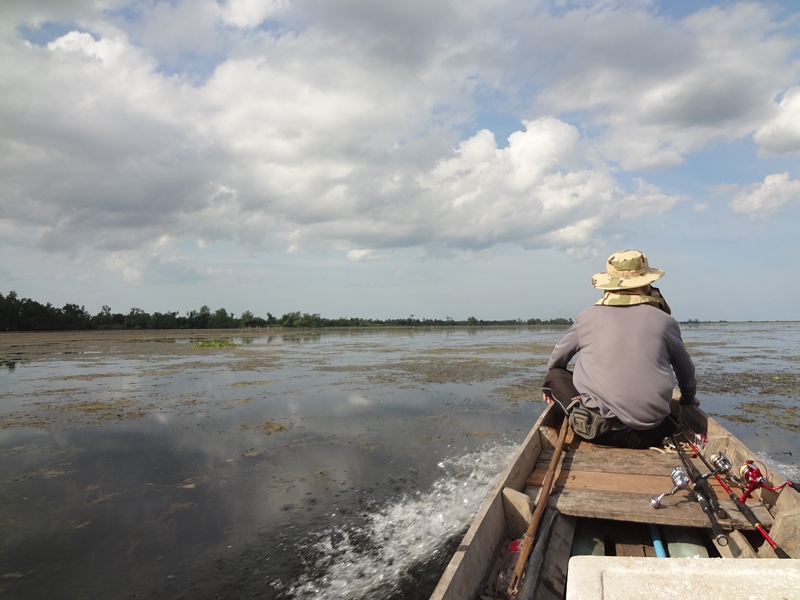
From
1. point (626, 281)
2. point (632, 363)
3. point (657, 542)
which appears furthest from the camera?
point (626, 281)

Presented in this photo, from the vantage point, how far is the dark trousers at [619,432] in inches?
147

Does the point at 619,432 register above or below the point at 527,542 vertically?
above

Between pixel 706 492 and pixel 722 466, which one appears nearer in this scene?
pixel 706 492

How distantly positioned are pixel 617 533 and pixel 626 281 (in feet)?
6.37

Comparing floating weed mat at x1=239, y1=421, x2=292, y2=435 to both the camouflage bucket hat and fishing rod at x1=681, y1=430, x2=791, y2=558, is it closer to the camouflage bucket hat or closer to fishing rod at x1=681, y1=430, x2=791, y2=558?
the camouflage bucket hat

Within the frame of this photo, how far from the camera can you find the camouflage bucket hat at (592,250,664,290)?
3.87 metres

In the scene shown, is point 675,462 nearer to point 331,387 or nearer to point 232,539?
point 232,539

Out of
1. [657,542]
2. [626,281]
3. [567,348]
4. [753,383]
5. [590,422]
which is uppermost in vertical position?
[626,281]

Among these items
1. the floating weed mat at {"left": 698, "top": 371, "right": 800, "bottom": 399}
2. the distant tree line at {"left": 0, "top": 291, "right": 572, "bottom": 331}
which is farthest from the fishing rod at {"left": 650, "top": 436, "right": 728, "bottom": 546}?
the distant tree line at {"left": 0, "top": 291, "right": 572, "bottom": 331}

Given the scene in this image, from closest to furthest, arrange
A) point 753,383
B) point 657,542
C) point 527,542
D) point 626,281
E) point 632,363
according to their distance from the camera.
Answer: point 527,542 → point 657,542 → point 632,363 → point 626,281 → point 753,383

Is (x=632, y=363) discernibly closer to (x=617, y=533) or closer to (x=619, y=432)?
(x=619, y=432)

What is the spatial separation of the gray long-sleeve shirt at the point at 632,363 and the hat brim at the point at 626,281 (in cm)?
20

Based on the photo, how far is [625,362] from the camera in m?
3.51

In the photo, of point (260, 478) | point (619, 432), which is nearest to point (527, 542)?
point (619, 432)
